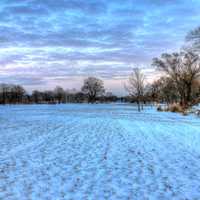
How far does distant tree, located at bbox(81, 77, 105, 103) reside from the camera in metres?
119

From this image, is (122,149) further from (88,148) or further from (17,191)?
(17,191)

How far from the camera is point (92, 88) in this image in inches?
4715

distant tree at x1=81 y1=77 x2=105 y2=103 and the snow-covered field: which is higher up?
distant tree at x1=81 y1=77 x2=105 y2=103

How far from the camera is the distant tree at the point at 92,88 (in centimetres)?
11881

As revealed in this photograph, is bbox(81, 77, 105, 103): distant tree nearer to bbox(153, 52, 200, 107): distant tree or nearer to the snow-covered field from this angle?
bbox(153, 52, 200, 107): distant tree

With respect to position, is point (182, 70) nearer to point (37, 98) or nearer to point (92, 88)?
point (92, 88)

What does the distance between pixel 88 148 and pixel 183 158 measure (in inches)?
134

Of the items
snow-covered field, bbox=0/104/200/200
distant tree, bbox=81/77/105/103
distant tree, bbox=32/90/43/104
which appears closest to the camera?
snow-covered field, bbox=0/104/200/200

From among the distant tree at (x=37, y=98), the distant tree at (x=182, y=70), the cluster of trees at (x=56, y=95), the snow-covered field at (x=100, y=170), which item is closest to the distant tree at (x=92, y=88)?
the cluster of trees at (x=56, y=95)

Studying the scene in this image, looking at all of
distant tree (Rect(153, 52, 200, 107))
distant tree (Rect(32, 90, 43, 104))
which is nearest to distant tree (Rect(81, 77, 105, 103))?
distant tree (Rect(32, 90, 43, 104))

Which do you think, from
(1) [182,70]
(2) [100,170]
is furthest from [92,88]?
(2) [100,170]

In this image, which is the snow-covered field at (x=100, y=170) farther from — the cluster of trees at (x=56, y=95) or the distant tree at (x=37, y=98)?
the distant tree at (x=37, y=98)

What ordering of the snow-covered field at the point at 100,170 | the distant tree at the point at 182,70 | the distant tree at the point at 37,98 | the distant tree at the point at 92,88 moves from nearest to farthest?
the snow-covered field at the point at 100,170 < the distant tree at the point at 182,70 < the distant tree at the point at 92,88 < the distant tree at the point at 37,98

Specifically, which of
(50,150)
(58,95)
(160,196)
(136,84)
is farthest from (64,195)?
(58,95)
